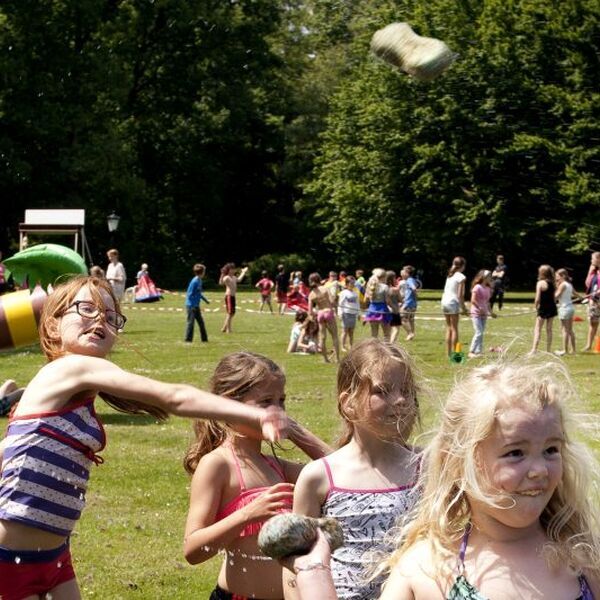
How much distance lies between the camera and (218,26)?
57.2 metres

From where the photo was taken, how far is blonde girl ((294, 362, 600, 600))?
2482 mm

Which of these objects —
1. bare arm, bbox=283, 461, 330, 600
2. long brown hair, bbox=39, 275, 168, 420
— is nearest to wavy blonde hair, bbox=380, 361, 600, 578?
bare arm, bbox=283, 461, 330, 600

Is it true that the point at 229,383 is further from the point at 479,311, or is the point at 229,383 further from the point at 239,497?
the point at 479,311

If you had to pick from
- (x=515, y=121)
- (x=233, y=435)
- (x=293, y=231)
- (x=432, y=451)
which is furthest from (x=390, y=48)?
(x=293, y=231)

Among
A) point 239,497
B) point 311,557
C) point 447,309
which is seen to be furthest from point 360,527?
point 447,309

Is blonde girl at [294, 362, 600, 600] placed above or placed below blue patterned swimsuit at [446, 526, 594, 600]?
above

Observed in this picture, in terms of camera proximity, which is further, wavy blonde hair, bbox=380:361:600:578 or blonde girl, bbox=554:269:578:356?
blonde girl, bbox=554:269:578:356

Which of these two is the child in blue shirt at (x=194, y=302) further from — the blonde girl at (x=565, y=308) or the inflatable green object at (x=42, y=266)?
the inflatable green object at (x=42, y=266)

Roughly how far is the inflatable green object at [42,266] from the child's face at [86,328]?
72.5 inches

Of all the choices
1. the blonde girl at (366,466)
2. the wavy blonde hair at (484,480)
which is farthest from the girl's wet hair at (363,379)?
the wavy blonde hair at (484,480)

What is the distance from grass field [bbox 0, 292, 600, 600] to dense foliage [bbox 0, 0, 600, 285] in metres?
21.8

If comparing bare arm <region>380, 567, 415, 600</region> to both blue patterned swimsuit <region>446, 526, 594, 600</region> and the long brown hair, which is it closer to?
blue patterned swimsuit <region>446, 526, 594, 600</region>

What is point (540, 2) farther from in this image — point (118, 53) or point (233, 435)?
point (233, 435)

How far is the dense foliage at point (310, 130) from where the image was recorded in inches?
1905
